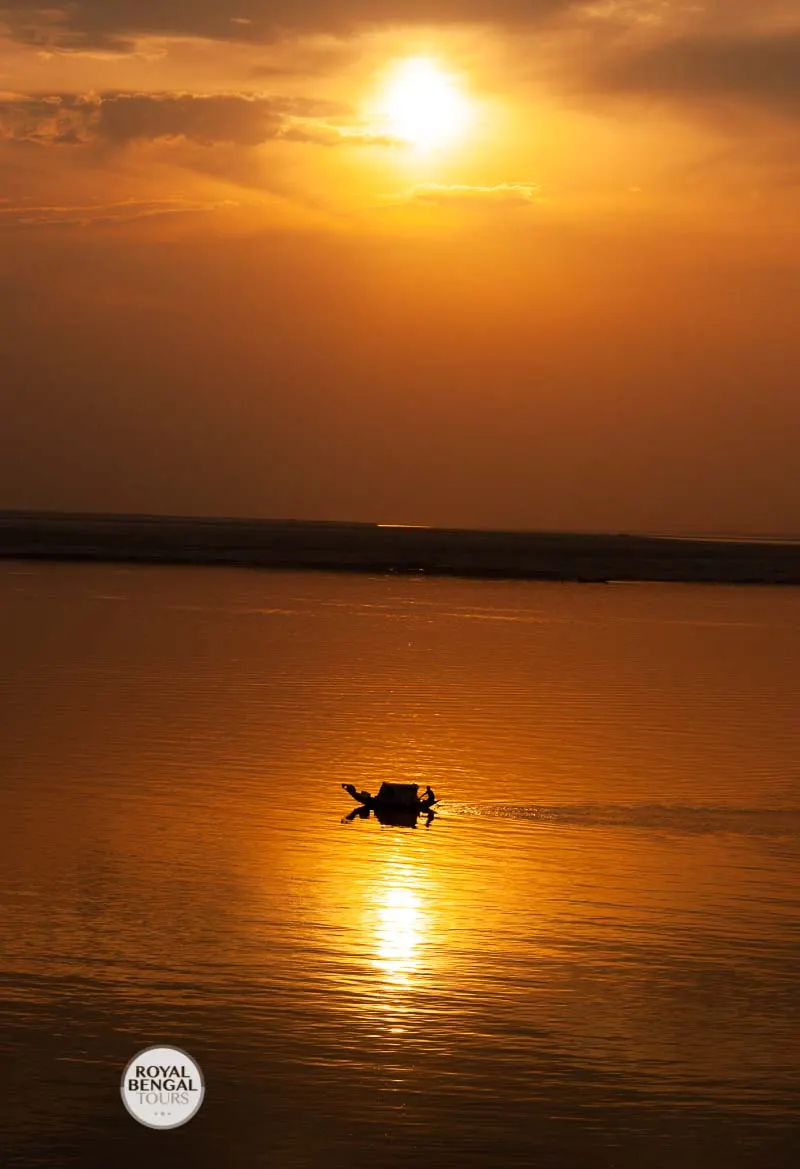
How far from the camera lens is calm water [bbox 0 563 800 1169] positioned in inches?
461

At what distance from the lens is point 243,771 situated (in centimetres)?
2523

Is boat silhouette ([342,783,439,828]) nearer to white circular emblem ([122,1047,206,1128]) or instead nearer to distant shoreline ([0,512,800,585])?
white circular emblem ([122,1047,206,1128])

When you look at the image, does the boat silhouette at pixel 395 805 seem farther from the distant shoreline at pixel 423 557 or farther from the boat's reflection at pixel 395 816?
the distant shoreline at pixel 423 557

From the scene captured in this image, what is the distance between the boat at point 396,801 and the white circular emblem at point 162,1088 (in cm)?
963

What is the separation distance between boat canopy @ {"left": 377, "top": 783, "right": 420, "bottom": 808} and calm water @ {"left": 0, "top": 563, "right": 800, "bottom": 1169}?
42 cm

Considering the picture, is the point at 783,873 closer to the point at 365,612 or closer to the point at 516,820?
the point at 516,820

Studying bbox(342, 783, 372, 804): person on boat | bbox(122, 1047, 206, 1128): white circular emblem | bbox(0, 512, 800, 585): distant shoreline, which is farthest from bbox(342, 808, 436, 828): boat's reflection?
bbox(0, 512, 800, 585): distant shoreline

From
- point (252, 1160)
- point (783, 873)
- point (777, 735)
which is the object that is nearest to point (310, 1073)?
point (252, 1160)

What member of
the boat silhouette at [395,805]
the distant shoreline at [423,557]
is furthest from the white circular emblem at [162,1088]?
the distant shoreline at [423,557]

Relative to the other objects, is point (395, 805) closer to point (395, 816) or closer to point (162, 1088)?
point (395, 816)

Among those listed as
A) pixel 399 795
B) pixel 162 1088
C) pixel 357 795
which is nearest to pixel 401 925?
pixel 162 1088

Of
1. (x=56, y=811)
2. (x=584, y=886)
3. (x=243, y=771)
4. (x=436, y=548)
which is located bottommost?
(x=584, y=886)

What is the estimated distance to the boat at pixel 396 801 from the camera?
22211mm

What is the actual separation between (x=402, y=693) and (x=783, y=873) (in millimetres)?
18160
